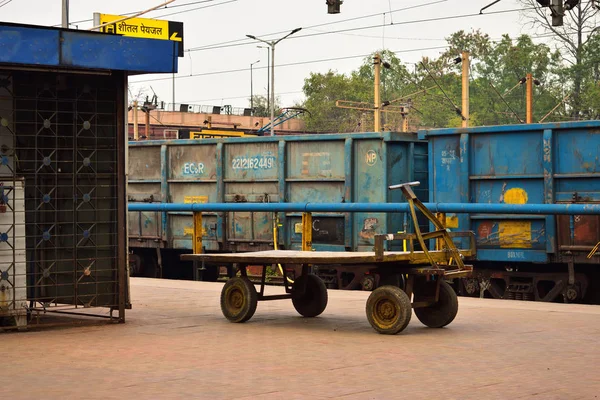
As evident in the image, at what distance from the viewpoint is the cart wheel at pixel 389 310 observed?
9961 millimetres

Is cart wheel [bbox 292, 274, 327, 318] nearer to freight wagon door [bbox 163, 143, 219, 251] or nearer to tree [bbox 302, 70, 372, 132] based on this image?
freight wagon door [bbox 163, 143, 219, 251]

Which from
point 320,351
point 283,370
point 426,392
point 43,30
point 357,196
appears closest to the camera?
point 426,392

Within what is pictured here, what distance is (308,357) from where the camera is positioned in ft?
28.7

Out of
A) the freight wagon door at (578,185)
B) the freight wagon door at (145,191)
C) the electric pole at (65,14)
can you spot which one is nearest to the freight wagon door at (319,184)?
the freight wagon door at (145,191)

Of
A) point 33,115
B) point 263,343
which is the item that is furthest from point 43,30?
point 263,343

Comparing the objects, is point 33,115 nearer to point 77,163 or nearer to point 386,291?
point 77,163

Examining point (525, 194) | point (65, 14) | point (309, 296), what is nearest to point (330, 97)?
point (65, 14)

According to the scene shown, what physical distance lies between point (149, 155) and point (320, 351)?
43.3 feet

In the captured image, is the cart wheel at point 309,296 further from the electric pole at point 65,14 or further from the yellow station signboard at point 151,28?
the yellow station signboard at point 151,28

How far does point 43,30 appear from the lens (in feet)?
33.0

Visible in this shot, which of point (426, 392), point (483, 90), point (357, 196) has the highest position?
point (483, 90)

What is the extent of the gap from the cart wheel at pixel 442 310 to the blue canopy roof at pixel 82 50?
3.62m

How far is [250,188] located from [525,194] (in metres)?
5.83

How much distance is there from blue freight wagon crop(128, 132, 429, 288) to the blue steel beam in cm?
119
